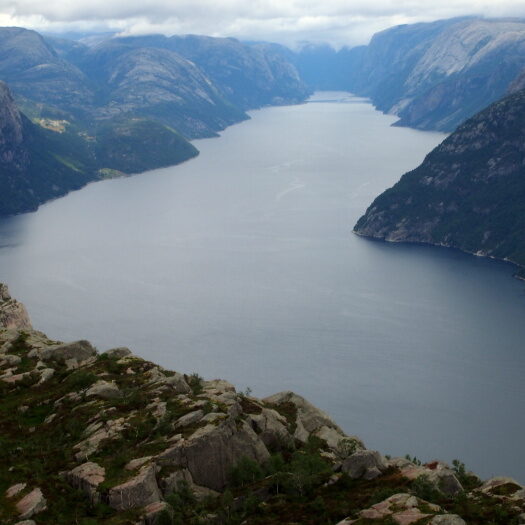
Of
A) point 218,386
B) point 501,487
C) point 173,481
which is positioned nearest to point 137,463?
point 173,481

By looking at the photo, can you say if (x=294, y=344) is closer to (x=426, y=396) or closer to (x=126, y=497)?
(x=426, y=396)

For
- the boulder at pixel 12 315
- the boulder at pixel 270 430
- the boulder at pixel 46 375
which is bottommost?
the boulder at pixel 12 315

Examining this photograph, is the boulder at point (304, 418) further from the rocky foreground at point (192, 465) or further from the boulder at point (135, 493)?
the boulder at point (135, 493)

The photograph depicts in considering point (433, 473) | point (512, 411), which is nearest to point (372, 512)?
point (433, 473)

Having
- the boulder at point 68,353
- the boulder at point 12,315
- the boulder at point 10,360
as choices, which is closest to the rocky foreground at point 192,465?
the boulder at point 10,360

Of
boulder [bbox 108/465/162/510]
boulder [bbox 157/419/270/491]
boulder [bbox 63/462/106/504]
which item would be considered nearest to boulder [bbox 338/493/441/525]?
boulder [bbox 157/419/270/491]

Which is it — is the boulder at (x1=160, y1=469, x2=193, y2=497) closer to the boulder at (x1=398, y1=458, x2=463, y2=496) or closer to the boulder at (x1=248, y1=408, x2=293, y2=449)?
the boulder at (x1=248, y1=408, x2=293, y2=449)

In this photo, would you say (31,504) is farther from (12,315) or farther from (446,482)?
(12,315)
